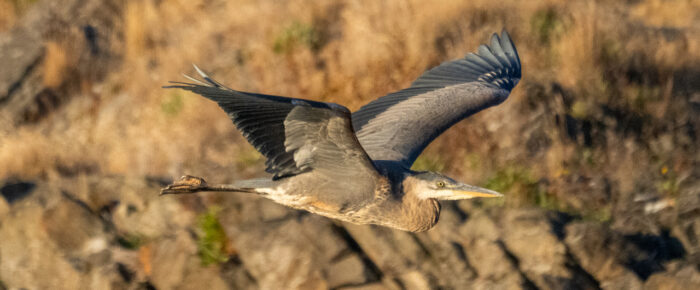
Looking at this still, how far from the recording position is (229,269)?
18.6 feet

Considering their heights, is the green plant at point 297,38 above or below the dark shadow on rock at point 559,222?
above

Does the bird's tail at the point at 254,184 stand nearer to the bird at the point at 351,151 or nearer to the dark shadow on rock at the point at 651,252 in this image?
the bird at the point at 351,151

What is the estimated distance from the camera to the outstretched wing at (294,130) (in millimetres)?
3594

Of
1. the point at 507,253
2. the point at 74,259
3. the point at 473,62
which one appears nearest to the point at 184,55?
the point at 74,259

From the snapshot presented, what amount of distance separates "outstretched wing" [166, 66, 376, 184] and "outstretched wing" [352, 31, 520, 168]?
0.65 metres

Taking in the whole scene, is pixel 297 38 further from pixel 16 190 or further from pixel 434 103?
pixel 434 103

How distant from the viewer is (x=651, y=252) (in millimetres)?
5598

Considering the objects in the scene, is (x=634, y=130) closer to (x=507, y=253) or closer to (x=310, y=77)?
(x=507, y=253)

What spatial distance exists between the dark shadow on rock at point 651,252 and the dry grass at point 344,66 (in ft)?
3.14

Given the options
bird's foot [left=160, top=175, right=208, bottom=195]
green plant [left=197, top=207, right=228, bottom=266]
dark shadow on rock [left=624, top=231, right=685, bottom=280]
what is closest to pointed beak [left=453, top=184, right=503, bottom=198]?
bird's foot [left=160, top=175, right=208, bottom=195]

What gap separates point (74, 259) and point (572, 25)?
4.84 m

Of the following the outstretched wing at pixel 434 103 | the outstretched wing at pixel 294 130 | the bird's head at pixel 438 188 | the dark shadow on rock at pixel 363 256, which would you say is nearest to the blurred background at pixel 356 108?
the dark shadow on rock at pixel 363 256

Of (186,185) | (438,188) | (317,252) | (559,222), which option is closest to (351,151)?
(438,188)

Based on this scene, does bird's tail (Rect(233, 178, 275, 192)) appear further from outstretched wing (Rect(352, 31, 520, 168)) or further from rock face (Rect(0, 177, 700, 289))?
rock face (Rect(0, 177, 700, 289))
